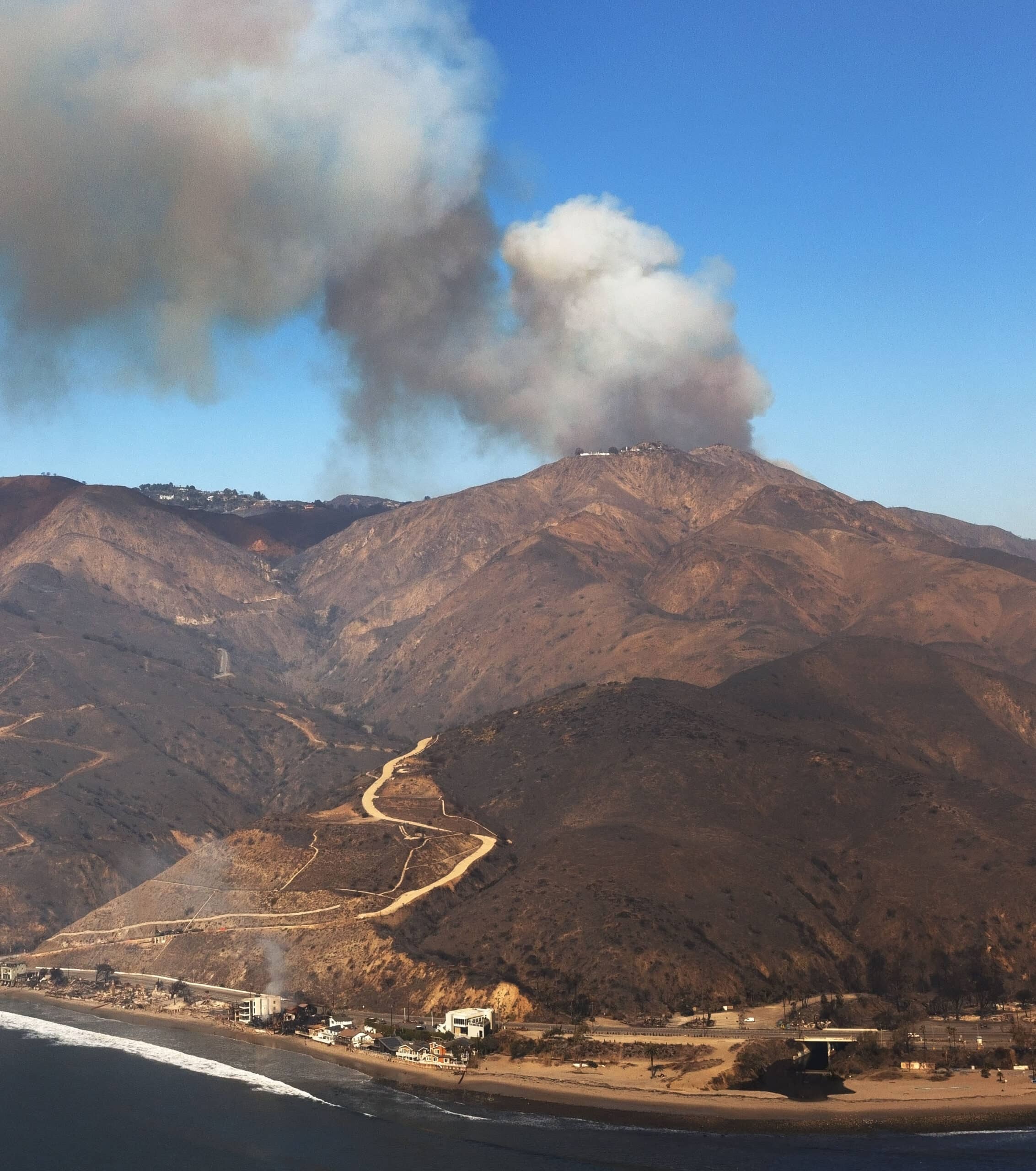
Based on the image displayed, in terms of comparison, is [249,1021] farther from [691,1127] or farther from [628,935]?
[691,1127]

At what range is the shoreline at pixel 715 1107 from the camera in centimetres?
10812

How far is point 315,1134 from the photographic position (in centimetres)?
10844

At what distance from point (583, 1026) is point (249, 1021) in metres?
31.3

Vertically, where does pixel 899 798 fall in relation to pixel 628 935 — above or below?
above

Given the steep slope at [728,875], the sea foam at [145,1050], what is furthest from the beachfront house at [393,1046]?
the steep slope at [728,875]

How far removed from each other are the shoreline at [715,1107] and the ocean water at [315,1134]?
1.40 m

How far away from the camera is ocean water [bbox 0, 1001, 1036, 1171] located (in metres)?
102

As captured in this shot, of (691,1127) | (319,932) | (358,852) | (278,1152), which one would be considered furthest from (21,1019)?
(691,1127)

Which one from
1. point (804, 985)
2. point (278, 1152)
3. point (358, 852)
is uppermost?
point (358, 852)

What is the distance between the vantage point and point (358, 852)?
553 ft

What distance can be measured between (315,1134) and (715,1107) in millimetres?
27437

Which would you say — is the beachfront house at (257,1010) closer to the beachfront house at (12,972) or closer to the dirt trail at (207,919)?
the dirt trail at (207,919)

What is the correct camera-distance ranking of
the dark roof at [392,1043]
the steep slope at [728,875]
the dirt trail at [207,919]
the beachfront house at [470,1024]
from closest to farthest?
1. the beachfront house at [470,1024]
2. the dark roof at [392,1043]
3. the steep slope at [728,875]
4. the dirt trail at [207,919]

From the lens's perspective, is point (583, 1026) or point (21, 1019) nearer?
point (583, 1026)
